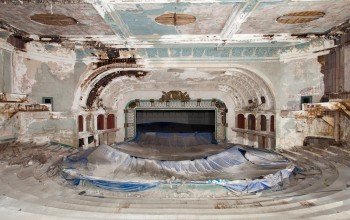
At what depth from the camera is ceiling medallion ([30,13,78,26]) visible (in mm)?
6172

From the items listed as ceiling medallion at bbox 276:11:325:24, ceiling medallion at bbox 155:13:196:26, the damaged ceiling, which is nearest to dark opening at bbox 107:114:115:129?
the damaged ceiling

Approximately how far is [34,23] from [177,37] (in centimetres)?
393

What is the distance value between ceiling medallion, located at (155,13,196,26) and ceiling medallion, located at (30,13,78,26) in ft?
7.23

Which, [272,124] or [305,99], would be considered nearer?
[305,99]

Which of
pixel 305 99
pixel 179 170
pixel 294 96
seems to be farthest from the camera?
pixel 294 96

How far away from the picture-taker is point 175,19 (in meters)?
6.36

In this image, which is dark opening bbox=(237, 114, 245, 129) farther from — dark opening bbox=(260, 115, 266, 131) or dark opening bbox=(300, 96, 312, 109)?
dark opening bbox=(300, 96, 312, 109)

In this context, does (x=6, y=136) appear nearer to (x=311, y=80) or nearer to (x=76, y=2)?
(x=76, y=2)

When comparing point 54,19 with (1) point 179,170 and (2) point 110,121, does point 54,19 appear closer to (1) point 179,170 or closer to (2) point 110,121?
(1) point 179,170

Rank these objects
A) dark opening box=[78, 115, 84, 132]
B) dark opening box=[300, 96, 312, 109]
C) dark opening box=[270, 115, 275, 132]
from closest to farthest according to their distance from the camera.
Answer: dark opening box=[300, 96, 312, 109] < dark opening box=[270, 115, 275, 132] < dark opening box=[78, 115, 84, 132]

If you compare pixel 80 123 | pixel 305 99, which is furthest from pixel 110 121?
pixel 305 99

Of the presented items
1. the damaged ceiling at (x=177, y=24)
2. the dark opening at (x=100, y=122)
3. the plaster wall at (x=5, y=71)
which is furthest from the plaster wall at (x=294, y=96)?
the plaster wall at (x=5, y=71)

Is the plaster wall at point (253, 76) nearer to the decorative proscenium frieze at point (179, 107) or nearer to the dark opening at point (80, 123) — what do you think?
the dark opening at point (80, 123)

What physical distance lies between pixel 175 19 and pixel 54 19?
301 centimetres
